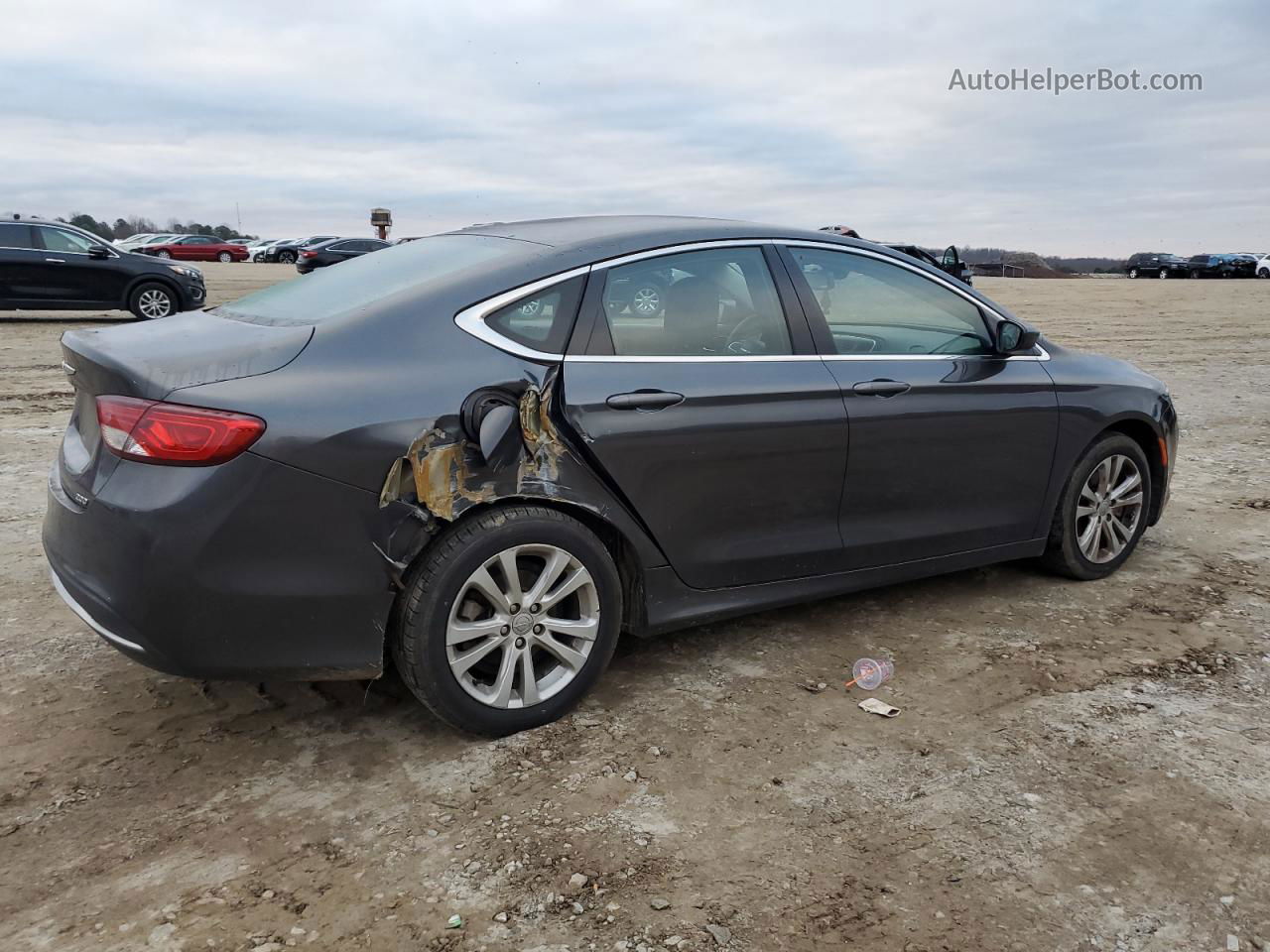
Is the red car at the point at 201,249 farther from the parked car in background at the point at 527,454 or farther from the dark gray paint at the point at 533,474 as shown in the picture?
the dark gray paint at the point at 533,474

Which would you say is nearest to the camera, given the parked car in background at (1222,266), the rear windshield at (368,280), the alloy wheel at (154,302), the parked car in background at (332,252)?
the rear windshield at (368,280)

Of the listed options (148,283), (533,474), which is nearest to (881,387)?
(533,474)

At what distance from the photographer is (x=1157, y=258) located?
5188 cm

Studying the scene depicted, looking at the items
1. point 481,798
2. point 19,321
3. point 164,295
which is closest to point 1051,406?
point 481,798

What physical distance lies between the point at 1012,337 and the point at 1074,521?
3.09 feet

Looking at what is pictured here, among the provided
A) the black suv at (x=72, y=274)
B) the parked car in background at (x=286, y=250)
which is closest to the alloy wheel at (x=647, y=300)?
the black suv at (x=72, y=274)

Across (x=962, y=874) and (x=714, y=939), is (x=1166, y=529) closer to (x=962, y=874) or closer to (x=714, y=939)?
(x=962, y=874)

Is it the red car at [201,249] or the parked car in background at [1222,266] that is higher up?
the parked car in background at [1222,266]

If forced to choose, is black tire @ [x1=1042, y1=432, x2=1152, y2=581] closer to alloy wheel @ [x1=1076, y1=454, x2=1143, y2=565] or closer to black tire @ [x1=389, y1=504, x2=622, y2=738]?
alloy wheel @ [x1=1076, y1=454, x2=1143, y2=565]

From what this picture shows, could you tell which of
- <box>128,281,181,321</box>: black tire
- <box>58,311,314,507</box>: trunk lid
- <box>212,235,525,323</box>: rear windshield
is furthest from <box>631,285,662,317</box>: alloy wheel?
<box>128,281,181,321</box>: black tire

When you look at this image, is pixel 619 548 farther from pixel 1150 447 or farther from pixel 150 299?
pixel 150 299

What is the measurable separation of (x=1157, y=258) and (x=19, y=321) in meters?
51.0

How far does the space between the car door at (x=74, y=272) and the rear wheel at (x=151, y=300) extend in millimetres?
210

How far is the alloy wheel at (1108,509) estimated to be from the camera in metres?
4.76
